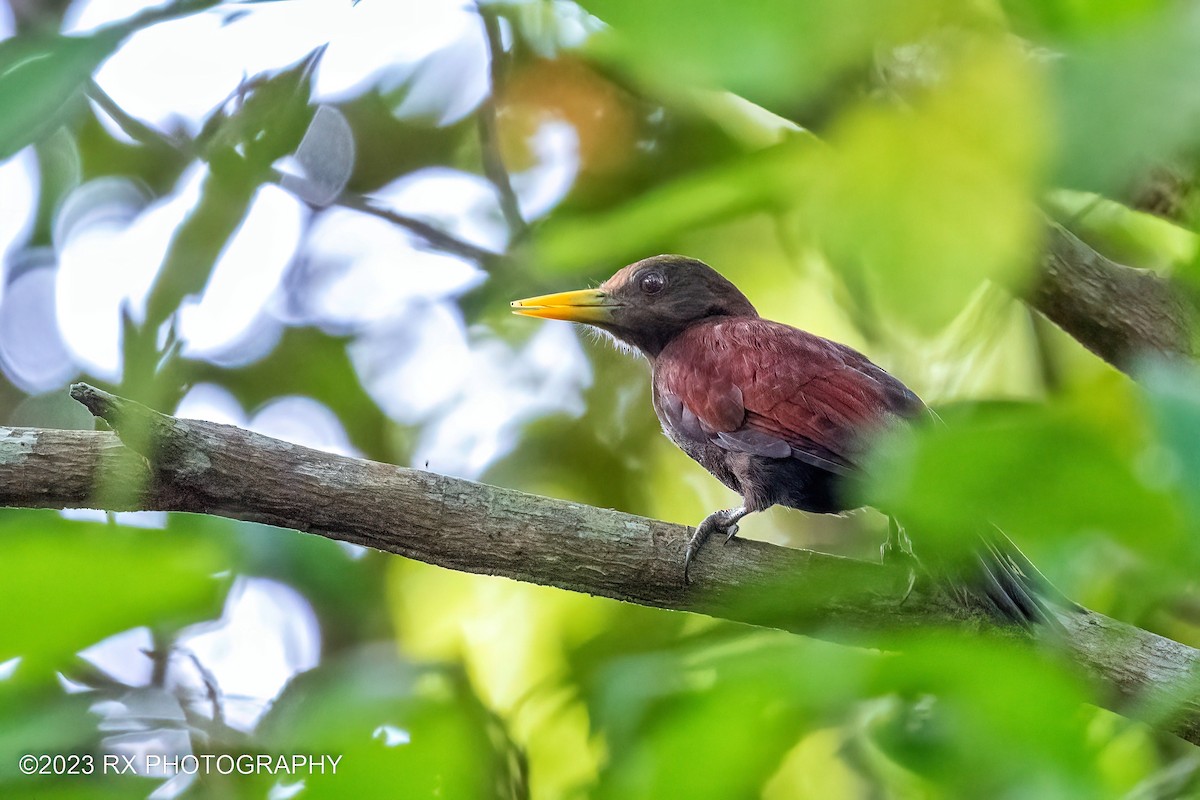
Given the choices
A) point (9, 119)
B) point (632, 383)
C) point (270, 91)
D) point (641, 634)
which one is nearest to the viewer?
point (9, 119)

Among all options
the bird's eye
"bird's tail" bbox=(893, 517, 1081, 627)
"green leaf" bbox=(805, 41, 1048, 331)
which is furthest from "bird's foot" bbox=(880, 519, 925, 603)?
the bird's eye

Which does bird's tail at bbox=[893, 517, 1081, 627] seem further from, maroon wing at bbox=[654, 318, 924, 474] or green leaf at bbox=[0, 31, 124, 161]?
green leaf at bbox=[0, 31, 124, 161]

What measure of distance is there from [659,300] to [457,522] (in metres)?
1.70

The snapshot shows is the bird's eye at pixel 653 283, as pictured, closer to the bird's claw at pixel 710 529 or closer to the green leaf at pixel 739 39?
the bird's claw at pixel 710 529

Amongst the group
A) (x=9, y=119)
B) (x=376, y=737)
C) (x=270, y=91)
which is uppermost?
(x=9, y=119)

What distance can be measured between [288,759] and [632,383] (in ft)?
11.9

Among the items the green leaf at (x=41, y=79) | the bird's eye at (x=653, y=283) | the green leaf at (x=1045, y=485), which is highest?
the green leaf at (x=1045, y=485)

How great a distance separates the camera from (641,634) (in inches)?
106

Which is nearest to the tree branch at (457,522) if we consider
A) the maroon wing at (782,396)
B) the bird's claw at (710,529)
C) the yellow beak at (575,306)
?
the bird's claw at (710,529)

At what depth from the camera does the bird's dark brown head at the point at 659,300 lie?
156 inches

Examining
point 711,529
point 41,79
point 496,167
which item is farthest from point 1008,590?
point 41,79

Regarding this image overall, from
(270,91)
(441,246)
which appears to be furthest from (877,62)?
(441,246)

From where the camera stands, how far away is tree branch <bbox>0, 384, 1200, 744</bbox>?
2.18 meters

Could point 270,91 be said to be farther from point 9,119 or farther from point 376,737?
point 376,737
